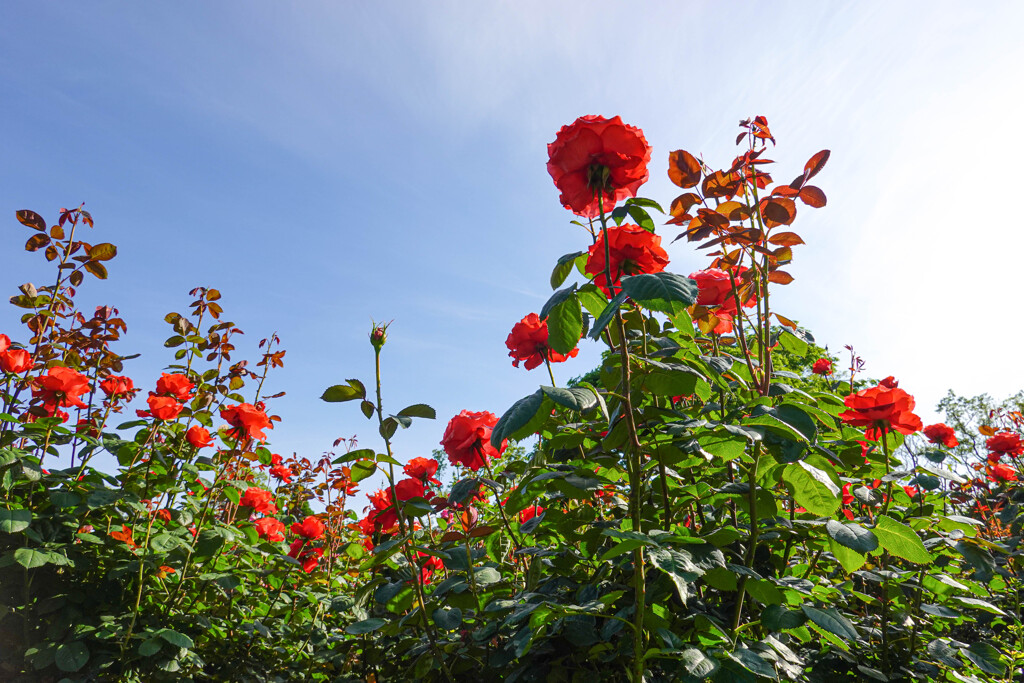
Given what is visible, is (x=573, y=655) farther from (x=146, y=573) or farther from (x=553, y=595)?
(x=146, y=573)

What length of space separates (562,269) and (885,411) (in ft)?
4.19

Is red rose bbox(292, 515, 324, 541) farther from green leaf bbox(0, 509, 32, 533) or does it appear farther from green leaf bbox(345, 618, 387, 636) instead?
green leaf bbox(345, 618, 387, 636)

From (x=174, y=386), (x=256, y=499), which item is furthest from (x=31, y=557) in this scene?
(x=256, y=499)

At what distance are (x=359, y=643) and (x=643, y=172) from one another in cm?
236

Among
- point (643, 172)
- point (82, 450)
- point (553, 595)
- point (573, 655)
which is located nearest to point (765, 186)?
point (643, 172)

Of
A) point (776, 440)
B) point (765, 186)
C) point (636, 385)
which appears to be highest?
point (765, 186)

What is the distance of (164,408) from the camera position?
8.06 feet

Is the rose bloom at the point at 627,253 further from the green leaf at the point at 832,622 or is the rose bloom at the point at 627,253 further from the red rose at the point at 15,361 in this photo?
the red rose at the point at 15,361

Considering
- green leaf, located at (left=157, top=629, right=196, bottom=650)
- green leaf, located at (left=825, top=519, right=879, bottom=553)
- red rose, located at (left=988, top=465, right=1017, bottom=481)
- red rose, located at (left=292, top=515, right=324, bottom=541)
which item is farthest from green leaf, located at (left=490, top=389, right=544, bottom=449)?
red rose, located at (left=988, top=465, right=1017, bottom=481)

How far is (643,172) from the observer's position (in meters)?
1.43

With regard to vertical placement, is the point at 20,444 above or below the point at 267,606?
above

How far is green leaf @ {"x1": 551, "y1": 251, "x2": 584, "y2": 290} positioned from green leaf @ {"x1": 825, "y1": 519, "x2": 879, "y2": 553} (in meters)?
0.90

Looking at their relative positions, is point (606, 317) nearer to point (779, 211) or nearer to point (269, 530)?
point (779, 211)

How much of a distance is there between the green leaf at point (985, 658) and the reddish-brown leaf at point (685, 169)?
1.79 metres
